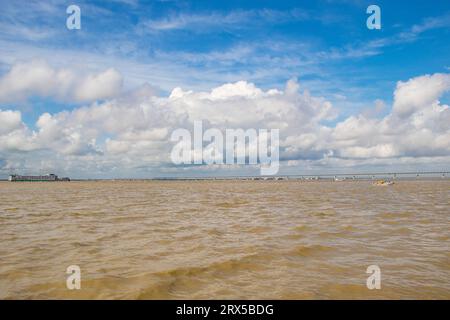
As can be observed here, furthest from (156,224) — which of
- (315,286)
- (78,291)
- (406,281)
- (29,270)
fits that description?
(406,281)

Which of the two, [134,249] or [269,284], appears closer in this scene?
[269,284]

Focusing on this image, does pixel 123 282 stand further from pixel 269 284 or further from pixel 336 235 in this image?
pixel 336 235

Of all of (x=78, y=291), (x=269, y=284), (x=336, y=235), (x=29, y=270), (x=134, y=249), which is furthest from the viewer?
(x=336, y=235)

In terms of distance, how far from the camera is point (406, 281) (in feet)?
31.6

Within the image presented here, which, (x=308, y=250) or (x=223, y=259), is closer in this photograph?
(x=223, y=259)

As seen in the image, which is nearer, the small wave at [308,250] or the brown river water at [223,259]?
the brown river water at [223,259]

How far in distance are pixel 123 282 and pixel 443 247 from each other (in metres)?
12.5

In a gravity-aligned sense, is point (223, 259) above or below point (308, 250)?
above

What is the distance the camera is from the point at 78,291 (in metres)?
8.77

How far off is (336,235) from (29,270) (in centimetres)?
1296

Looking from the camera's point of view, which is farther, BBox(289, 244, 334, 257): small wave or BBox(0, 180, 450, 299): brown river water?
BBox(289, 244, 334, 257): small wave
